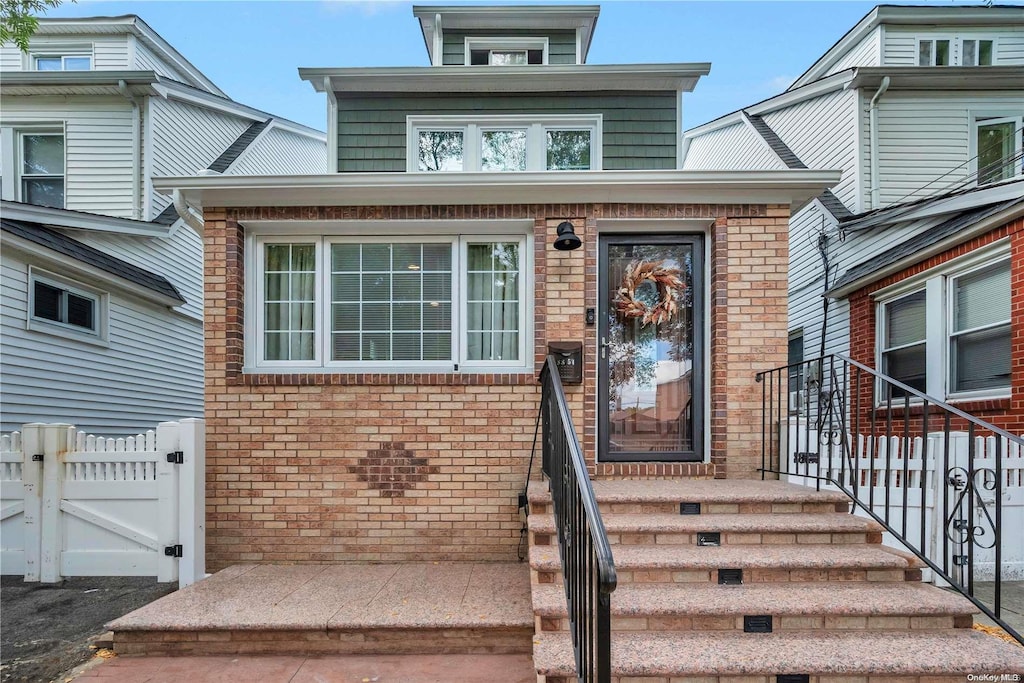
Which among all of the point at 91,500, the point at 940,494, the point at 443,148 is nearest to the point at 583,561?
the point at 940,494

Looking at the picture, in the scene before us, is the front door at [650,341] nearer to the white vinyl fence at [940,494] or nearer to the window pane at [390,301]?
the white vinyl fence at [940,494]

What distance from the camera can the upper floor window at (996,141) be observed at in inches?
307

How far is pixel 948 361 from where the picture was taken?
223 inches

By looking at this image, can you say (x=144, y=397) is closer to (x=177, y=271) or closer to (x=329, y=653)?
(x=177, y=271)

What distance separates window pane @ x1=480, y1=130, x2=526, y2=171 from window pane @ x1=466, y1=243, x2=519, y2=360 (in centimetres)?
252

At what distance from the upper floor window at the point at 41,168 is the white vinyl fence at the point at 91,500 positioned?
5362mm

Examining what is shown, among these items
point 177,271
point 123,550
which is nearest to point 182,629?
point 123,550

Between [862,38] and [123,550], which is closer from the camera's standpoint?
[123,550]

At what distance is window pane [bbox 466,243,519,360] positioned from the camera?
456 centimetres

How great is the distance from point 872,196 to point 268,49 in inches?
511

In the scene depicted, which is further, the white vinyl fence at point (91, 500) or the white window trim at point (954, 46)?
the white window trim at point (954, 46)

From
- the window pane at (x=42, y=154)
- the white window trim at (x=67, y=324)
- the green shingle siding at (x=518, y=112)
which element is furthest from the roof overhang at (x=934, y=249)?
the window pane at (x=42, y=154)

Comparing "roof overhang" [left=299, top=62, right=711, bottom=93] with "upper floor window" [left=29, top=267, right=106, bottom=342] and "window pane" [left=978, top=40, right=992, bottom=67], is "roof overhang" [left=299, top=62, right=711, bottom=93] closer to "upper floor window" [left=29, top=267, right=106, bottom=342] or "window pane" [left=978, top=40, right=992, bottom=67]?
"upper floor window" [left=29, top=267, right=106, bottom=342]

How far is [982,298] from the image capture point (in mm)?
5316
